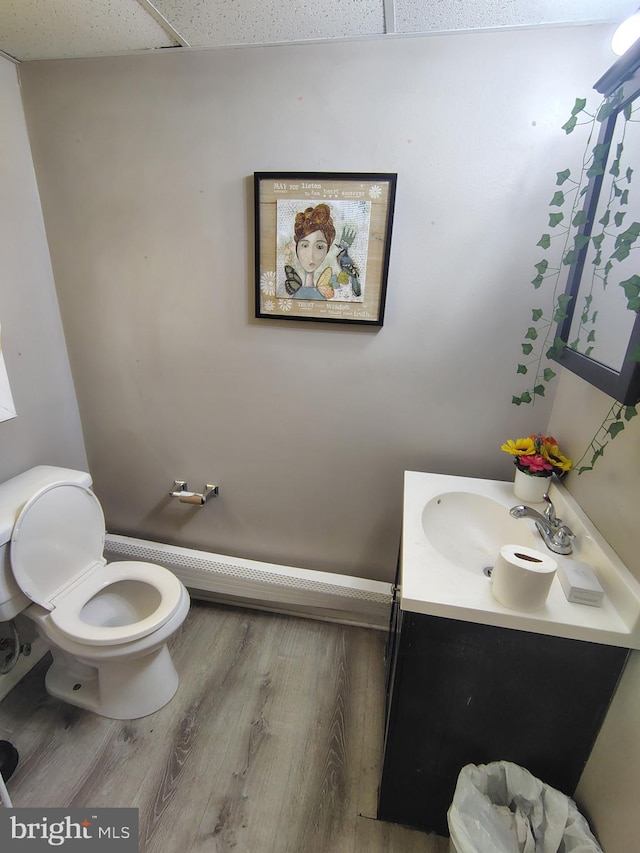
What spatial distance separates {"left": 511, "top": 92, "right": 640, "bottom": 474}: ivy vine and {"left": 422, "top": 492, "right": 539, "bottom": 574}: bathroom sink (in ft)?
0.93

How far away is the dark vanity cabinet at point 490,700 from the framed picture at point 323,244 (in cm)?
102

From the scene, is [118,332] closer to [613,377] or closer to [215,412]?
[215,412]

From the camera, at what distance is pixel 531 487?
1.26 m

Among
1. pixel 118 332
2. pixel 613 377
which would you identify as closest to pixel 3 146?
pixel 118 332

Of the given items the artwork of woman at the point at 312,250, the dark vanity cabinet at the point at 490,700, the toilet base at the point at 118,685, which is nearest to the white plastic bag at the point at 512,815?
the dark vanity cabinet at the point at 490,700

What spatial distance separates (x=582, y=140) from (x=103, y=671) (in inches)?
91.8

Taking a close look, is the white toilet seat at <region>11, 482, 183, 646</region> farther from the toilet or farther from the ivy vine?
the ivy vine

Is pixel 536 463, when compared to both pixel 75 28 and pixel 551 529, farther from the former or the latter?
pixel 75 28

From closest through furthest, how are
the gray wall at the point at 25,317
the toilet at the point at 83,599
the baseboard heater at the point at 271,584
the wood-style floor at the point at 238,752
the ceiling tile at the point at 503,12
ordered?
1. the ceiling tile at the point at 503,12
2. the wood-style floor at the point at 238,752
3. the toilet at the point at 83,599
4. the gray wall at the point at 25,317
5. the baseboard heater at the point at 271,584

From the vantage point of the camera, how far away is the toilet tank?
124 cm

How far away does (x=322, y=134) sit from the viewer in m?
1.28

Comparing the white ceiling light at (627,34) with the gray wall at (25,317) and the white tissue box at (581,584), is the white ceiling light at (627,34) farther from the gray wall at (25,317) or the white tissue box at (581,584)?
the gray wall at (25,317)

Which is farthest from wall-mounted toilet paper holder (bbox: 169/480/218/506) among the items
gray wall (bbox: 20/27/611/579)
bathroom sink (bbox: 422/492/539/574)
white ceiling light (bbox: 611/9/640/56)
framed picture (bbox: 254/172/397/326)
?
white ceiling light (bbox: 611/9/640/56)

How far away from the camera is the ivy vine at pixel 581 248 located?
3.00ft
